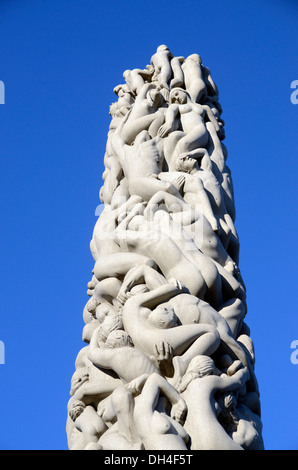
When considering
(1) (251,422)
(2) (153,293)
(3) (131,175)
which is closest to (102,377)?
(2) (153,293)

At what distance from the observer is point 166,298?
7230 millimetres

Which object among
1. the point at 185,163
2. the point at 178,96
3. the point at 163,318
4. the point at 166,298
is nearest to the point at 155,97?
the point at 178,96

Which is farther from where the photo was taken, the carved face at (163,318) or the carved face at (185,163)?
the carved face at (185,163)

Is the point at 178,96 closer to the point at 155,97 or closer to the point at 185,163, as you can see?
the point at 155,97

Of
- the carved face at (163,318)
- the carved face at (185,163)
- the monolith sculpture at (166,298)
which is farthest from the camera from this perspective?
the carved face at (185,163)

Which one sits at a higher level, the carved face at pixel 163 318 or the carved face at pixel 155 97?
the carved face at pixel 155 97

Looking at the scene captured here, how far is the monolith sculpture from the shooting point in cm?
644

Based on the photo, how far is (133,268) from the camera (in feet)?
25.5

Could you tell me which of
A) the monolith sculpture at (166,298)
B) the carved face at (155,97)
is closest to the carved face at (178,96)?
the monolith sculpture at (166,298)

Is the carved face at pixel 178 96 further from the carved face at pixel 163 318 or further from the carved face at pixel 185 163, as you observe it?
the carved face at pixel 163 318

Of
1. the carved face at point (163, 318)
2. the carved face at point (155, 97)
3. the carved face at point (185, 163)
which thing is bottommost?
Result: the carved face at point (163, 318)

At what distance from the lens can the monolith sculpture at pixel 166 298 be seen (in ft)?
21.1
